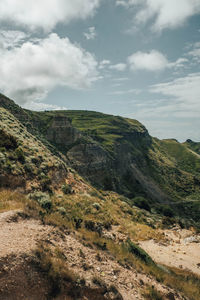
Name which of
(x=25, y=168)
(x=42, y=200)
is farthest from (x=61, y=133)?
(x=42, y=200)

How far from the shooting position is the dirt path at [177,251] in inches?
665

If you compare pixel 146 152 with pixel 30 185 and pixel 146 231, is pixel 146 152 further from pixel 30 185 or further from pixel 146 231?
pixel 30 185

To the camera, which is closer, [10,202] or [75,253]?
[75,253]

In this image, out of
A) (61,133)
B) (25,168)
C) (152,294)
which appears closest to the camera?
(152,294)

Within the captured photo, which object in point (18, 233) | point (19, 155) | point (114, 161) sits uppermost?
point (19, 155)

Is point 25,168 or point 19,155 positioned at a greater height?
point 19,155

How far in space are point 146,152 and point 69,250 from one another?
112061 mm

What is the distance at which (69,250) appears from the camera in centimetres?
920

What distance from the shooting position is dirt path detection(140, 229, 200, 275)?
55.4ft

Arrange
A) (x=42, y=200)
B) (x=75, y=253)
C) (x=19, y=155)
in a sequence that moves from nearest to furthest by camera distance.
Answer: (x=75, y=253) < (x=42, y=200) < (x=19, y=155)

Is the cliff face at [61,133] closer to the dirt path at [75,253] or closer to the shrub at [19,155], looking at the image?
the shrub at [19,155]

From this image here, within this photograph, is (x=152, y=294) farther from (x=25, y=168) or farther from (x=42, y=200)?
(x=25, y=168)

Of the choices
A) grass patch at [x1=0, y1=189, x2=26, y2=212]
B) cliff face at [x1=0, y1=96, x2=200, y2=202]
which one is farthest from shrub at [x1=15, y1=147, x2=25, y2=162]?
grass patch at [x1=0, y1=189, x2=26, y2=212]

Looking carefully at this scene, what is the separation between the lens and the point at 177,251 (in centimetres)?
1991
